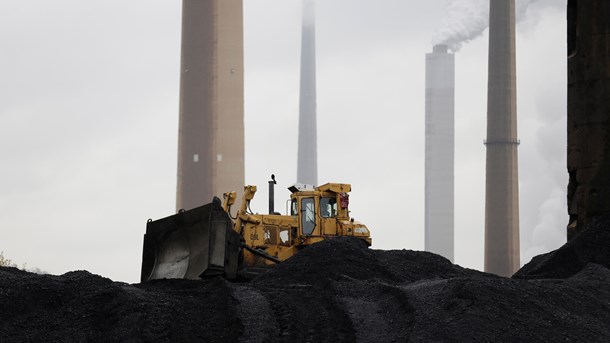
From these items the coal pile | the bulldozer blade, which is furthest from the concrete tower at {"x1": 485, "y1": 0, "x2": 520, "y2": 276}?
the coal pile

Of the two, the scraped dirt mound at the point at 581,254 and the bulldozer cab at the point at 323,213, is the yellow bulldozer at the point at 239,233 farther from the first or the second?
the scraped dirt mound at the point at 581,254

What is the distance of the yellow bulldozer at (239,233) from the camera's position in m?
19.8

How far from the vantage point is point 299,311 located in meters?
15.4

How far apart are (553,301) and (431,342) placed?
2969 millimetres

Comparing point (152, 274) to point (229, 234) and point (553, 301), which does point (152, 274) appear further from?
point (553, 301)

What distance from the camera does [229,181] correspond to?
6200 cm

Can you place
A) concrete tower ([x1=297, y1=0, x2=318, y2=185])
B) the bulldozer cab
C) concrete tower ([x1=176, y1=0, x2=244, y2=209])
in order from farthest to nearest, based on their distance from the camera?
concrete tower ([x1=297, y1=0, x2=318, y2=185]) → concrete tower ([x1=176, y1=0, x2=244, y2=209]) → the bulldozer cab

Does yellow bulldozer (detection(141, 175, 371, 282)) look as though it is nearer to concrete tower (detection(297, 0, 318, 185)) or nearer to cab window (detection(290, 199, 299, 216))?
cab window (detection(290, 199, 299, 216))

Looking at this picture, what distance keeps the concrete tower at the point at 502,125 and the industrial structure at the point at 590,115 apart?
45.1 metres

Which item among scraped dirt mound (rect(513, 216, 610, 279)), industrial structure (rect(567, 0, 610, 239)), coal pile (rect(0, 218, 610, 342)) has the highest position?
industrial structure (rect(567, 0, 610, 239))

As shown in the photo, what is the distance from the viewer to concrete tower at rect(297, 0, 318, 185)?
95500 mm

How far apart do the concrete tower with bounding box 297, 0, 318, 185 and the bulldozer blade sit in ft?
244

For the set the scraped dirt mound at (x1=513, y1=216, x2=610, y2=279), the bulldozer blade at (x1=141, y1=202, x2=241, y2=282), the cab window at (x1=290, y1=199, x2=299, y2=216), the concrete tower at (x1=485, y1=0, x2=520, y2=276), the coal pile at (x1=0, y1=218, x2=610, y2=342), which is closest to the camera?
the coal pile at (x1=0, y1=218, x2=610, y2=342)

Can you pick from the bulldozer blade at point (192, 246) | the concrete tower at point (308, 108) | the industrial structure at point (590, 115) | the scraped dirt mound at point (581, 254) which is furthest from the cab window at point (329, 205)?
the concrete tower at point (308, 108)
